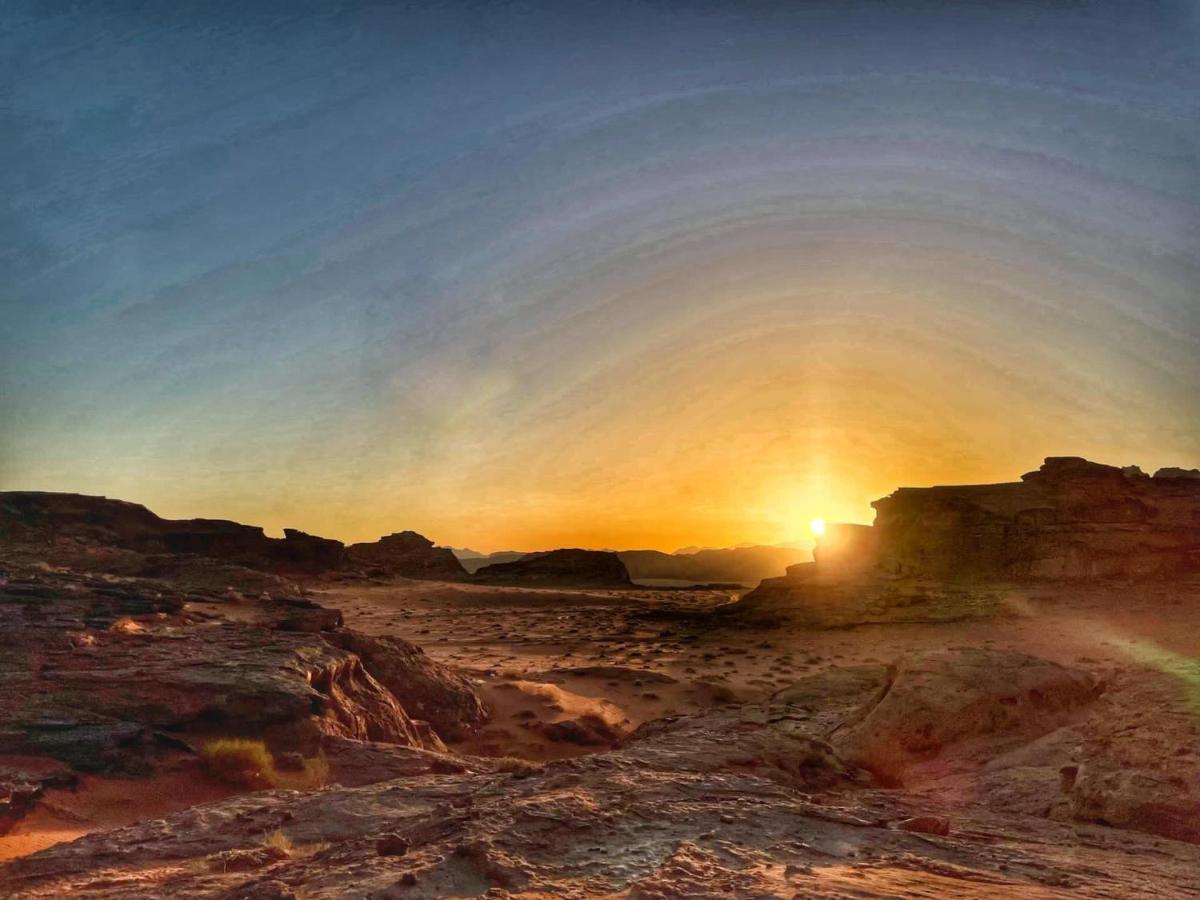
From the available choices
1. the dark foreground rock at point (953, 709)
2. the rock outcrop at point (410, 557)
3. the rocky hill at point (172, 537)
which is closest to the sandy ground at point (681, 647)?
the dark foreground rock at point (953, 709)

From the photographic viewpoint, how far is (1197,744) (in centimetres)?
657

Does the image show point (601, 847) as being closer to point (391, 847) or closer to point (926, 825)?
point (391, 847)

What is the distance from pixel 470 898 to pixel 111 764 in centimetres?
720

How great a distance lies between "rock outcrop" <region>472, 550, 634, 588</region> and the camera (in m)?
71.5

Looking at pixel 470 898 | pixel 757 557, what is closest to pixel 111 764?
pixel 470 898

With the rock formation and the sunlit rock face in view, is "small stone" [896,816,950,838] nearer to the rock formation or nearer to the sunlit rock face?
the rock formation

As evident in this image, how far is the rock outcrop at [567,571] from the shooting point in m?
71.5

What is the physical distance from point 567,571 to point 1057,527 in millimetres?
48592

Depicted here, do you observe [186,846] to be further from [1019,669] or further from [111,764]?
[1019,669]

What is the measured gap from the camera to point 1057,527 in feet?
114

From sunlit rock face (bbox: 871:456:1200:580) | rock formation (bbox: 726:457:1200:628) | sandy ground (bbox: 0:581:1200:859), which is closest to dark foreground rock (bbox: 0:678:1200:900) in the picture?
sandy ground (bbox: 0:581:1200:859)

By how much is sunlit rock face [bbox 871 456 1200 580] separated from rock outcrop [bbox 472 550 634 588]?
1480 inches

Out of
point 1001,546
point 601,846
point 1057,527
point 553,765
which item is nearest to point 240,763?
point 553,765

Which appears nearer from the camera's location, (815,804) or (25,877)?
(25,877)
